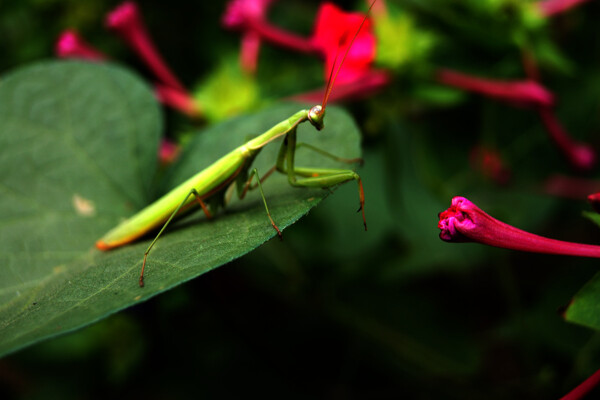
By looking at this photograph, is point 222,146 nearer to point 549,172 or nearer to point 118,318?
point 118,318

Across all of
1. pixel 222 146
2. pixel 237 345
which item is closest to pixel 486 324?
pixel 237 345

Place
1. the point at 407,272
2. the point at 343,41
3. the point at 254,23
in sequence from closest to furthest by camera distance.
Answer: the point at 343,41
the point at 254,23
the point at 407,272

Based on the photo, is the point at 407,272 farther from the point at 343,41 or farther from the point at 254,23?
the point at 254,23

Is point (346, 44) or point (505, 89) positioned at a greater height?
point (346, 44)

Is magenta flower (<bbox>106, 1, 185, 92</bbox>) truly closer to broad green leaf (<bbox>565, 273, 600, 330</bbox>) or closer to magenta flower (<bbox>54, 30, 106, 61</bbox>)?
magenta flower (<bbox>54, 30, 106, 61</bbox>)

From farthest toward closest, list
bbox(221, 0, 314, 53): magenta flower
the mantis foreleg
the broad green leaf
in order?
bbox(221, 0, 314, 53): magenta flower
the mantis foreleg
the broad green leaf

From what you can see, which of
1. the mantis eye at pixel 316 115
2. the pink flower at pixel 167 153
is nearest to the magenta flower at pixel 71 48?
the pink flower at pixel 167 153

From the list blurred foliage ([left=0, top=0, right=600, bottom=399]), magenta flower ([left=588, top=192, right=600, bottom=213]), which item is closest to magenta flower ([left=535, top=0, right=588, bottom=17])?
blurred foliage ([left=0, top=0, right=600, bottom=399])

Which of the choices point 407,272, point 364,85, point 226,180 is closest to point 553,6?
point 364,85
